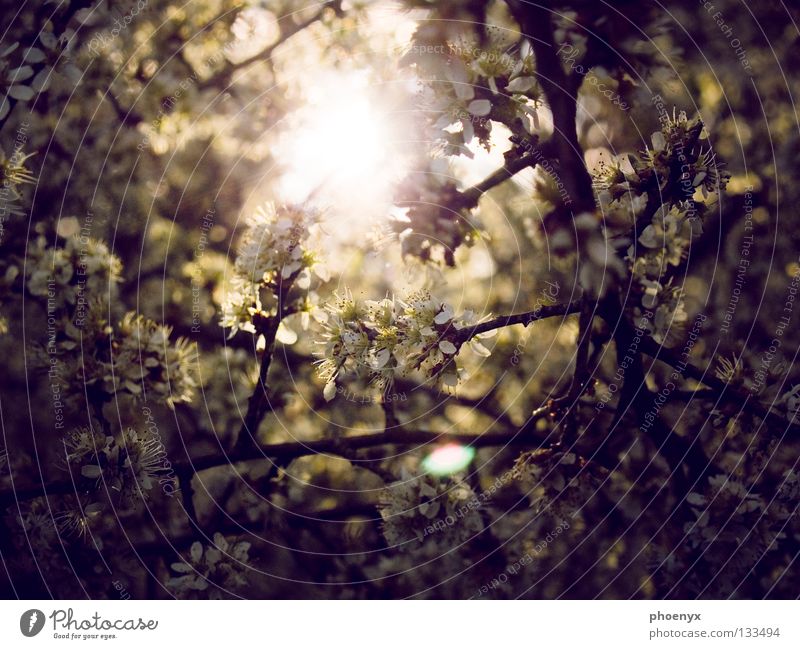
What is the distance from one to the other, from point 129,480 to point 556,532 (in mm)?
800

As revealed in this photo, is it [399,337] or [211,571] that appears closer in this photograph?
[399,337]

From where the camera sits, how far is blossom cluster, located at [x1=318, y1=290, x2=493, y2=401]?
3.66 feet

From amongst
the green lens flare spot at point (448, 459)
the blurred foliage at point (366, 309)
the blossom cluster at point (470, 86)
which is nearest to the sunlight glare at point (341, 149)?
the blurred foliage at point (366, 309)

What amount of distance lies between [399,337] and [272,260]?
0.88 ft

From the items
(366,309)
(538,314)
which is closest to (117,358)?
(366,309)

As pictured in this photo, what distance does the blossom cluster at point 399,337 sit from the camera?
1114mm

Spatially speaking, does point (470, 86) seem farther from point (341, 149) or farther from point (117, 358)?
point (117, 358)

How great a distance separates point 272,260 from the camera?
1203mm

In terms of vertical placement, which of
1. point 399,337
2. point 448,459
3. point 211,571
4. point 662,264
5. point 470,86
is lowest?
point 211,571

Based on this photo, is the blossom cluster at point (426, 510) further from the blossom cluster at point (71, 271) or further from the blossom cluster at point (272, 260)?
the blossom cluster at point (71, 271)

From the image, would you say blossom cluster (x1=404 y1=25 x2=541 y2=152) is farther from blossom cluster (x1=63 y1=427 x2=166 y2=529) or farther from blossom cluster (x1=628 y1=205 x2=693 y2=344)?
blossom cluster (x1=63 y1=427 x2=166 y2=529)

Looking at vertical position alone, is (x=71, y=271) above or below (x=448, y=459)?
above

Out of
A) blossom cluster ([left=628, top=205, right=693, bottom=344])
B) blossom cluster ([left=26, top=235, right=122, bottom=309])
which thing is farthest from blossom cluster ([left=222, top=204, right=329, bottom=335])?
blossom cluster ([left=628, top=205, right=693, bottom=344])
